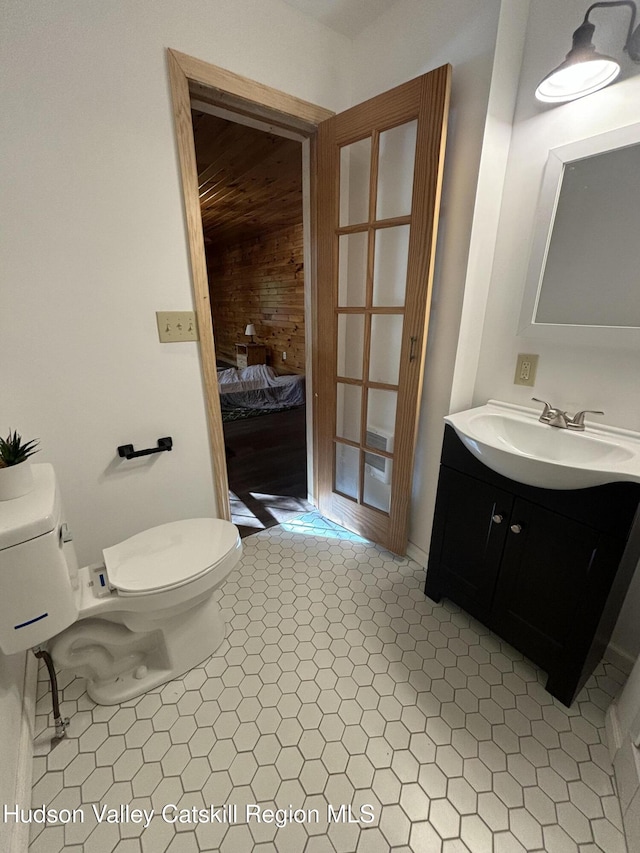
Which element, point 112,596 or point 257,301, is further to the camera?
point 257,301

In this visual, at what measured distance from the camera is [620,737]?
1059mm

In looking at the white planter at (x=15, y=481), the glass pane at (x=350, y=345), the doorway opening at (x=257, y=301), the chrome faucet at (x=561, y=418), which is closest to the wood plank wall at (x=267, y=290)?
the doorway opening at (x=257, y=301)

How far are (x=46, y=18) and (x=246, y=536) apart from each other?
2139 mm

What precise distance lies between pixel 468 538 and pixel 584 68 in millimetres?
1518

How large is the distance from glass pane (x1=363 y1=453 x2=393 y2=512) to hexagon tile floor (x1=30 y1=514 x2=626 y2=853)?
577 millimetres

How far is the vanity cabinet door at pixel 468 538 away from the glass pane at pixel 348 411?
2.08 feet

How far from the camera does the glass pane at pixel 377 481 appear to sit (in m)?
1.85

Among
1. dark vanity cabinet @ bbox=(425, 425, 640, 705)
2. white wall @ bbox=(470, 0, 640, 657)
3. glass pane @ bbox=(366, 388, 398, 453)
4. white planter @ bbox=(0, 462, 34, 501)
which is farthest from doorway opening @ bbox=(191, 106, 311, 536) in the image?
white planter @ bbox=(0, 462, 34, 501)

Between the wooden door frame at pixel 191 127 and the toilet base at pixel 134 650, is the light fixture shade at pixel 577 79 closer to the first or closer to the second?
the wooden door frame at pixel 191 127

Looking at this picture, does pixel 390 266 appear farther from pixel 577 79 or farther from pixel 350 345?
pixel 577 79

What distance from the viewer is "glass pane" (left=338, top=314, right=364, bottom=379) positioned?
5.89 feet

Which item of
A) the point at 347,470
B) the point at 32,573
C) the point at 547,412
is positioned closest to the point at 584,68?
the point at 547,412

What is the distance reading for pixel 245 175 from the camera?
2.84 metres

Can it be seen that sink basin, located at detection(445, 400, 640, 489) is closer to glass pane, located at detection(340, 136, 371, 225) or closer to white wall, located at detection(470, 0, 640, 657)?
white wall, located at detection(470, 0, 640, 657)
